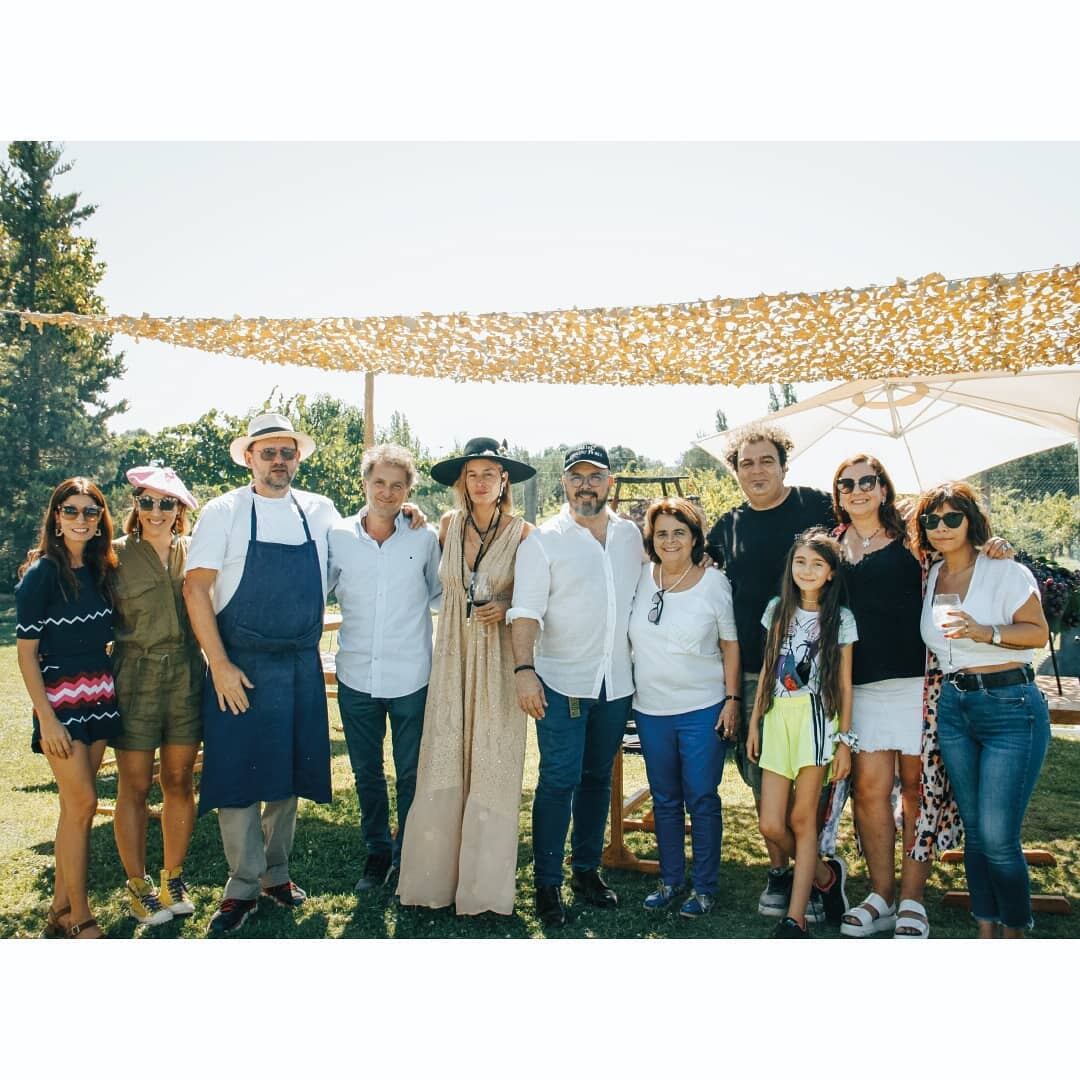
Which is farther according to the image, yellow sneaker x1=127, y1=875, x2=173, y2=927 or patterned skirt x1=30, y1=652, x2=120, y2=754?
yellow sneaker x1=127, y1=875, x2=173, y2=927

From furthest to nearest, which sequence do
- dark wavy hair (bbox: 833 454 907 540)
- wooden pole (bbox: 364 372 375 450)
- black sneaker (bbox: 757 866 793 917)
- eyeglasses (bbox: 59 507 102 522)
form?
wooden pole (bbox: 364 372 375 450), black sneaker (bbox: 757 866 793 917), dark wavy hair (bbox: 833 454 907 540), eyeglasses (bbox: 59 507 102 522)

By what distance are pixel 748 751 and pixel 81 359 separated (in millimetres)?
22708

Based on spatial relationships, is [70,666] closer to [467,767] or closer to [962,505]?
[467,767]

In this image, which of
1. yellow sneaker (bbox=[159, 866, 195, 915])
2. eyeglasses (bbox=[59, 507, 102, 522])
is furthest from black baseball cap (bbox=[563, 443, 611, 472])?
yellow sneaker (bbox=[159, 866, 195, 915])

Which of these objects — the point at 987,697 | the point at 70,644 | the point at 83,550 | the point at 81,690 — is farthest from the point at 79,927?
the point at 987,697

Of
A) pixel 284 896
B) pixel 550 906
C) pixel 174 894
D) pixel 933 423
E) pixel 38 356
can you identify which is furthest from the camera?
pixel 38 356

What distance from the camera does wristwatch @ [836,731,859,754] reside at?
3.22 meters

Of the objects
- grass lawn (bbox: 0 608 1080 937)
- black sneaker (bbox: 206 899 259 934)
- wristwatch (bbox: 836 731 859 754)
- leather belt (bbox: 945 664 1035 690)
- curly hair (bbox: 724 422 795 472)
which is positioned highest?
curly hair (bbox: 724 422 795 472)

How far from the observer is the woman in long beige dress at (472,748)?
3406mm

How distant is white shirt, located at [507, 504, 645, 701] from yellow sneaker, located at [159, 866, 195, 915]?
1690mm

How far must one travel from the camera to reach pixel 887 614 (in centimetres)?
327

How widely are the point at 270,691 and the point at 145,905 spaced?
97 cm

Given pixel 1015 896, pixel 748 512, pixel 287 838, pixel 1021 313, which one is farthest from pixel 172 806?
pixel 1021 313

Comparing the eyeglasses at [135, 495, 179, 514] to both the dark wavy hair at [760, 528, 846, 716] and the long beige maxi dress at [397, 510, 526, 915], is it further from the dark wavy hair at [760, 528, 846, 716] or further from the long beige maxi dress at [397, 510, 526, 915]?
the dark wavy hair at [760, 528, 846, 716]
